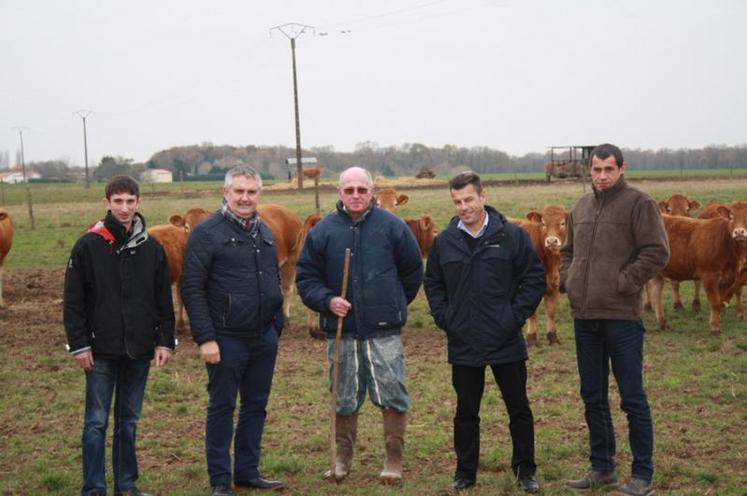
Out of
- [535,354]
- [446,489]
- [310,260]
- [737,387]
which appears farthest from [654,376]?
[310,260]

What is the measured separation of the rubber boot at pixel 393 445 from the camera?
604 centimetres

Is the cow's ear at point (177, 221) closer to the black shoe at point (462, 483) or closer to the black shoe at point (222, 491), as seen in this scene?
the black shoe at point (222, 491)

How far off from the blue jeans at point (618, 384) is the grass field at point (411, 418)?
1.24ft

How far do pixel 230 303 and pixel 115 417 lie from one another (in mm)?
1059

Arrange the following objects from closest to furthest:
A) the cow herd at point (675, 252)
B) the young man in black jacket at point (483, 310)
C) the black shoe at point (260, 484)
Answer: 1. the young man in black jacket at point (483, 310)
2. the black shoe at point (260, 484)
3. the cow herd at point (675, 252)

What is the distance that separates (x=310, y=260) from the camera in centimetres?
609

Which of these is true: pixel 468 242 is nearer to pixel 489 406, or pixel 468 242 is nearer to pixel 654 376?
pixel 489 406

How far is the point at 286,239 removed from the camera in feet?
43.6

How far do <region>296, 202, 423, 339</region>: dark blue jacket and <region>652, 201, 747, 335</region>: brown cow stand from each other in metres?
7.03

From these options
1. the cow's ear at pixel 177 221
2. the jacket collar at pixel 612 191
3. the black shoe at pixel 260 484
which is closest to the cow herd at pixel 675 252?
the cow's ear at pixel 177 221

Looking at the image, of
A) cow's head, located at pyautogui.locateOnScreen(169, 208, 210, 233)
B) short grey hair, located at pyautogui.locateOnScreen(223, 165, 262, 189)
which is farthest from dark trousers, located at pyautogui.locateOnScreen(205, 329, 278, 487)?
cow's head, located at pyautogui.locateOnScreen(169, 208, 210, 233)

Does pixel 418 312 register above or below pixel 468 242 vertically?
below

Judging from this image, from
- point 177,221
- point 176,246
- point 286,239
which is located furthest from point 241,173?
point 177,221

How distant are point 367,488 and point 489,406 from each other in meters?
2.57
